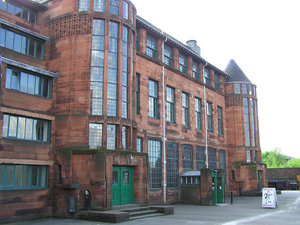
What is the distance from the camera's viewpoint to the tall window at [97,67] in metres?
20.9

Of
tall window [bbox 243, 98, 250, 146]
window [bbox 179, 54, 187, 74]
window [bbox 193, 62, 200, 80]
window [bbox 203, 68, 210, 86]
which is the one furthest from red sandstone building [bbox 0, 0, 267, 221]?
tall window [bbox 243, 98, 250, 146]

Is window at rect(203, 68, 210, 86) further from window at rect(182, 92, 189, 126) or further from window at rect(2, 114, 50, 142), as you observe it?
window at rect(2, 114, 50, 142)

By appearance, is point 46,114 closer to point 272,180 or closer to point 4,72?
point 4,72

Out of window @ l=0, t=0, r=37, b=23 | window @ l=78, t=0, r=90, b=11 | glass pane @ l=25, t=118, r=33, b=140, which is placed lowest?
glass pane @ l=25, t=118, r=33, b=140

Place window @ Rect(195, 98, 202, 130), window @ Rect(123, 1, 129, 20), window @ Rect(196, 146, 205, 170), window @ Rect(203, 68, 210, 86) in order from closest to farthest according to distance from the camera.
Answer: window @ Rect(123, 1, 129, 20), window @ Rect(196, 146, 205, 170), window @ Rect(195, 98, 202, 130), window @ Rect(203, 68, 210, 86)

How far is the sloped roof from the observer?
42.4 metres

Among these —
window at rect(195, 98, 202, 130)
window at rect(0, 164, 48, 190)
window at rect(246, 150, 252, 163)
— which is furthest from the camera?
window at rect(246, 150, 252, 163)

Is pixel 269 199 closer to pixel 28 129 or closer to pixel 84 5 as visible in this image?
pixel 28 129

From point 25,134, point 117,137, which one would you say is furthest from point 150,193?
point 25,134

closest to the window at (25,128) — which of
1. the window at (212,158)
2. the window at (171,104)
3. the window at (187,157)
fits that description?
the window at (171,104)

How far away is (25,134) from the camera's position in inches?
758

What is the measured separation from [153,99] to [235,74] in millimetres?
18417

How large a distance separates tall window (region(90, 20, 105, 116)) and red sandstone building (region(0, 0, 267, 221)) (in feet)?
0.21

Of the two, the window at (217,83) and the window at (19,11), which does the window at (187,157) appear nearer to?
the window at (217,83)
